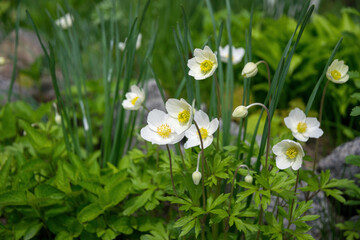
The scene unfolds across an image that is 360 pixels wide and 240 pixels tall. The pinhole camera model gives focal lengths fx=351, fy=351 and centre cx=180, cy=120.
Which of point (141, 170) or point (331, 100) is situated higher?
point (141, 170)

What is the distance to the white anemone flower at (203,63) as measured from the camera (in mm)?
1022

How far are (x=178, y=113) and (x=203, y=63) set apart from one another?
0.18 metres

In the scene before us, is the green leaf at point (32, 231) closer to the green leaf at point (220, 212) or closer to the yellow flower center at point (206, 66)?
the green leaf at point (220, 212)

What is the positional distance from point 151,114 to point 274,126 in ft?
4.22

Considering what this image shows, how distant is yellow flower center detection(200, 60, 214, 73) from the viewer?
1.04m

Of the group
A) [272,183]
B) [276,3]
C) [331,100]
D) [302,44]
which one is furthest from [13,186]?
[276,3]

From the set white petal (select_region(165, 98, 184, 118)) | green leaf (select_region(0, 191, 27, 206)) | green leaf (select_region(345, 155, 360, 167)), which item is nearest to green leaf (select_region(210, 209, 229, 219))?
white petal (select_region(165, 98, 184, 118))

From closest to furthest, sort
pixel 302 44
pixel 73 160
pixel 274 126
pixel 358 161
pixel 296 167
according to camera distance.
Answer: pixel 296 167 → pixel 358 161 → pixel 73 160 → pixel 274 126 → pixel 302 44

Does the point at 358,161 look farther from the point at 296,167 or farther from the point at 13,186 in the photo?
the point at 13,186

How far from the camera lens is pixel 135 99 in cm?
131

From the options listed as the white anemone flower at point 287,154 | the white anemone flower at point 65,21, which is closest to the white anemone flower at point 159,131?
the white anemone flower at point 287,154

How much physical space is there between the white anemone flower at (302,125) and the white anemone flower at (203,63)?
0.29 m

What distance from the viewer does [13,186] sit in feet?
4.37

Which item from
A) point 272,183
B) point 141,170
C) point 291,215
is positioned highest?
point 272,183
